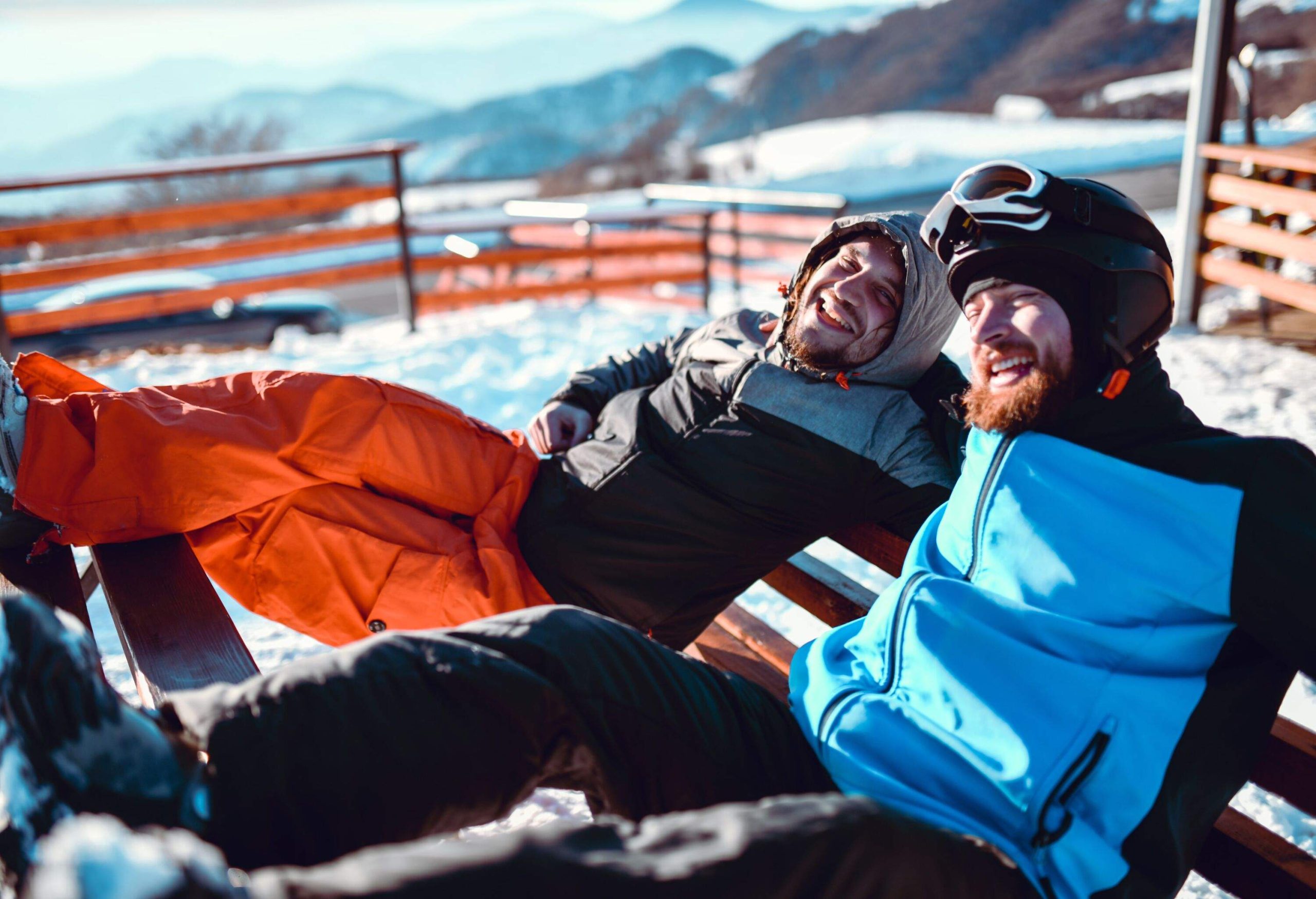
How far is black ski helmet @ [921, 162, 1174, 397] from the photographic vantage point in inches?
55.9

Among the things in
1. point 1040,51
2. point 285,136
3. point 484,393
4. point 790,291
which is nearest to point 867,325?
point 790,291

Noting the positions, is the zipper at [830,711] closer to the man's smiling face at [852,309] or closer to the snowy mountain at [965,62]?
the man's smiling face at [852,309]

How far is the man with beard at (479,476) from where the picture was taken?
187 centimetres

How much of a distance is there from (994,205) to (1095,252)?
0.17 metres

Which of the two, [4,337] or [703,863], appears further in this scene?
[4,337]

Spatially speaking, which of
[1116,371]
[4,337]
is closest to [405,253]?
[4,337]

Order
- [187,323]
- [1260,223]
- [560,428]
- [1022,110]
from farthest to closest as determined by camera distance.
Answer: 1. [1022,110]
2. [187,323]
3. [1260,223]
4. [560,428]

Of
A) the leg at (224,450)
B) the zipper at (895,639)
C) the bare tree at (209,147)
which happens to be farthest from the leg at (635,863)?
the bare tree at (209,147)

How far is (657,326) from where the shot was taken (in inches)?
247

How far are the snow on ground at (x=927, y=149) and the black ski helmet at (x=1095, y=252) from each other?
5.69 meters

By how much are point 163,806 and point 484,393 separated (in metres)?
3.77

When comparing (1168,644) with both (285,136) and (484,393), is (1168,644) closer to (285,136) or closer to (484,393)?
(484,393)

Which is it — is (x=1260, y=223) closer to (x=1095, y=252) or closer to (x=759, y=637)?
(x=759, y=637)

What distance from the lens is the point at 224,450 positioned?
1890 mm
